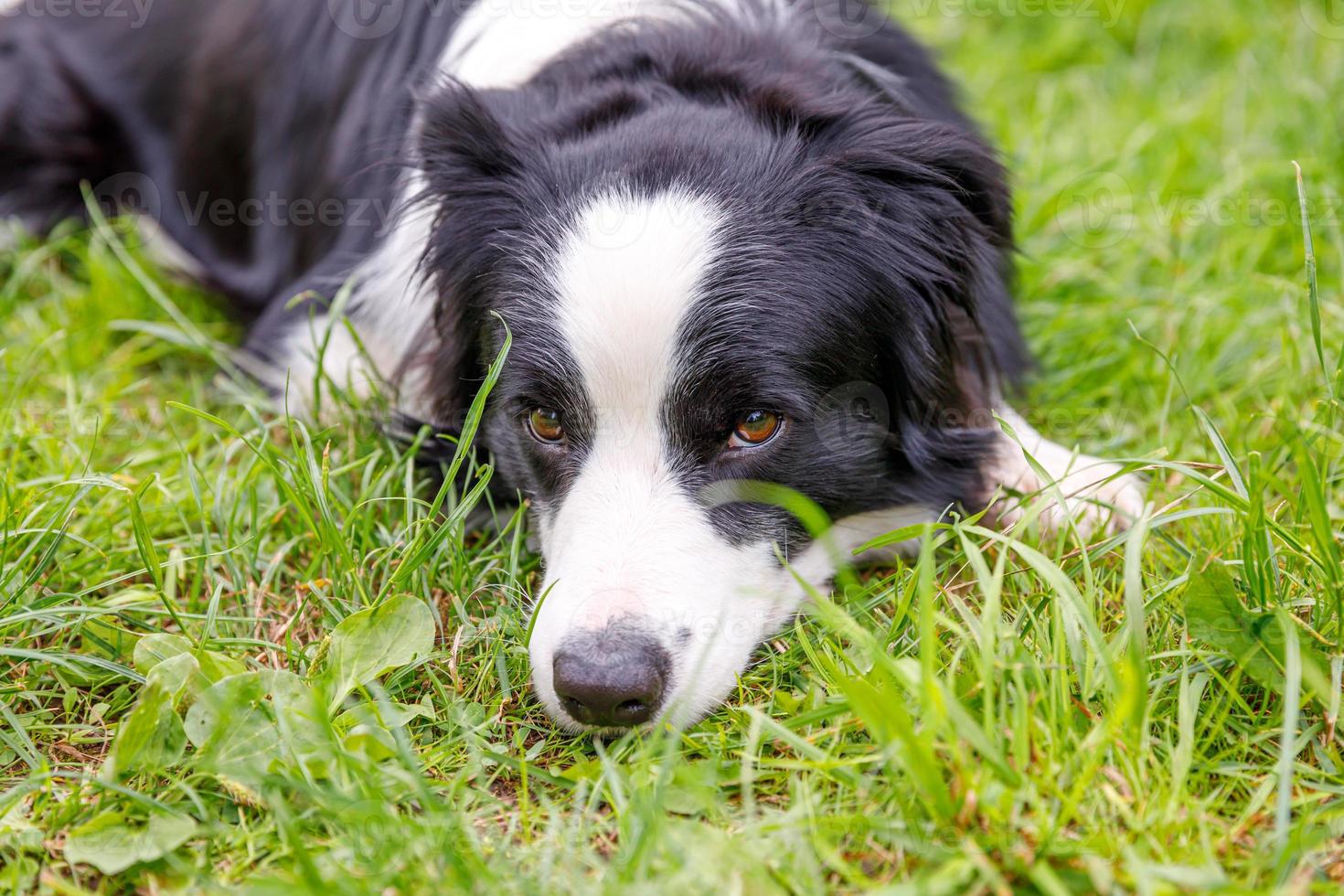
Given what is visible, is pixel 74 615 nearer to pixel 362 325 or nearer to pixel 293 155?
pixel 362 325

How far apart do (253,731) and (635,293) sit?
1.18 metres

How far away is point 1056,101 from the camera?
533cm

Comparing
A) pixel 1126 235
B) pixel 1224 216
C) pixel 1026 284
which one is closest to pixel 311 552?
pixel 1026 284

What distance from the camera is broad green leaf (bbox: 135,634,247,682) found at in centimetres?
251

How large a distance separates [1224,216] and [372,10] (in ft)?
10.3

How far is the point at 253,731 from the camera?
237cm

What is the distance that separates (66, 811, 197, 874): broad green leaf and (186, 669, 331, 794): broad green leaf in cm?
12

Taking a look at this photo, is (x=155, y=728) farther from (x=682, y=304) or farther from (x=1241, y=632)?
(x=1241, y=632)

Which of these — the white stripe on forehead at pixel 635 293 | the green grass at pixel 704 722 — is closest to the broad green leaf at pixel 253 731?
the green grass at pixel 704 722

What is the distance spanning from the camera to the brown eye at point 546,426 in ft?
9.21

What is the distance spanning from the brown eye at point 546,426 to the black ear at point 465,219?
0.21m

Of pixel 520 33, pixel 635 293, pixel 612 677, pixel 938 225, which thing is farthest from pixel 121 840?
pixel 520 33

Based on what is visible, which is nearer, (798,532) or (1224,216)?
(798,532)

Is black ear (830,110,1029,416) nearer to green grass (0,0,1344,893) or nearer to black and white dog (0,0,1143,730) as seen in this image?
black and white dog (0,0,1143,730)
